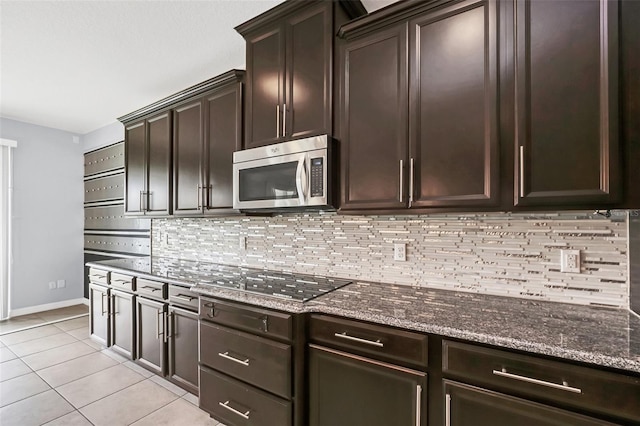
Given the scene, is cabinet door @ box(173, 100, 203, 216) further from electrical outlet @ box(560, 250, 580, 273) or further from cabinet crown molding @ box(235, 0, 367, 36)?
electrical outlet @ box(560, 250, 580, 273)

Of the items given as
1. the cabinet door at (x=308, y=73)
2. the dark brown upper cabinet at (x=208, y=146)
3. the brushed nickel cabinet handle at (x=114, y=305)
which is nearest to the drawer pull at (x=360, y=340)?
the cabinet door at (x=308, y=73)

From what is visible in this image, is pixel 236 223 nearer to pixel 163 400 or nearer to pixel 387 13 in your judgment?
pixel 163 400

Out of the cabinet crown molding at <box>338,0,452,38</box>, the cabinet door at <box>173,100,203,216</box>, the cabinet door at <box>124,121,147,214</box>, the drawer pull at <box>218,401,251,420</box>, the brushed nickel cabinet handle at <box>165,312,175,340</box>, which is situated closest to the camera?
the cabinet crown molding at <box>338,0,452,38</box>

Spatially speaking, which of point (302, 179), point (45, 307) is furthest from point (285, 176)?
point (45, 307)

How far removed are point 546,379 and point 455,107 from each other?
1.17 metres

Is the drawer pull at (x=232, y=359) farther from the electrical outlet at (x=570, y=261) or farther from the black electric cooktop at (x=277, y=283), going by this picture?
the electrical outlet at (x=570, y=261)

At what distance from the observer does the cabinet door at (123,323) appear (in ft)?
8.50

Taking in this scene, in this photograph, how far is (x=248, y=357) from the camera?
5.53 feet

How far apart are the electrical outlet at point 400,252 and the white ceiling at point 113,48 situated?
5.17ft

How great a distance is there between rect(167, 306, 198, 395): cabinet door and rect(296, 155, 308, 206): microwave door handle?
1191 millimetres

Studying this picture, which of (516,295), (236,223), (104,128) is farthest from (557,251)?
(104,128)

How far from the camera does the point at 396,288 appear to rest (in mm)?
1808

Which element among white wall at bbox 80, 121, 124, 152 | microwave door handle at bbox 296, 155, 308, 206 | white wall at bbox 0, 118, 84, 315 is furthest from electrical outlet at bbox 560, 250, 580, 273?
white wall at bbox 0, 118, 84, 315

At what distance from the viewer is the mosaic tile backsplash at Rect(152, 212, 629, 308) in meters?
1.39
